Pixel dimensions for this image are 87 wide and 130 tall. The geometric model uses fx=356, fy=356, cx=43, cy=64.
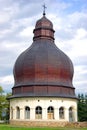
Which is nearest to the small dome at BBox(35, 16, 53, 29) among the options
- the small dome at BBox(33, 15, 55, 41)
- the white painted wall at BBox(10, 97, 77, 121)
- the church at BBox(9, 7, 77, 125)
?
the small dome at BBox(33, 15, 55, 41)

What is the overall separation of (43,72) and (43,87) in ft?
8.42

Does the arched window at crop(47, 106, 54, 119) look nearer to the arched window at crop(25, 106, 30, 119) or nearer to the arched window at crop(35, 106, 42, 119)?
the arched window at crop(35, 106, 42, 119)

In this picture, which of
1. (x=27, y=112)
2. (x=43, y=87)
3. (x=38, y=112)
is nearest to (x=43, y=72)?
(x=43, y=87)

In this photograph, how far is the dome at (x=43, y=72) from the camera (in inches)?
2304

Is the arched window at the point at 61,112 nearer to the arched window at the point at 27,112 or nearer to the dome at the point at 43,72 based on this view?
the dome at the point at 43,72

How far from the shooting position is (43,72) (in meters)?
59.2

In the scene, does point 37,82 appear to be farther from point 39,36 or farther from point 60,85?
point 39,36

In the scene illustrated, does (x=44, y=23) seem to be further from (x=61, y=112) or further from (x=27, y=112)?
(x=27, y=112)

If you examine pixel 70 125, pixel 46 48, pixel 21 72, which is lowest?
pixel 70 125

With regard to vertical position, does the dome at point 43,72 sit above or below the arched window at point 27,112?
above

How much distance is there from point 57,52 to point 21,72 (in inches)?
Answer: 279

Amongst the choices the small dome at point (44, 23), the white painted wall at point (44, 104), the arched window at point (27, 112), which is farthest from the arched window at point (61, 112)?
the small dome at point (44, 23)

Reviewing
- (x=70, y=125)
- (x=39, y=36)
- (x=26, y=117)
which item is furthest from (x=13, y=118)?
(x=39, y=36)

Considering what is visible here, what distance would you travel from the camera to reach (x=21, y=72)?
60.9m
